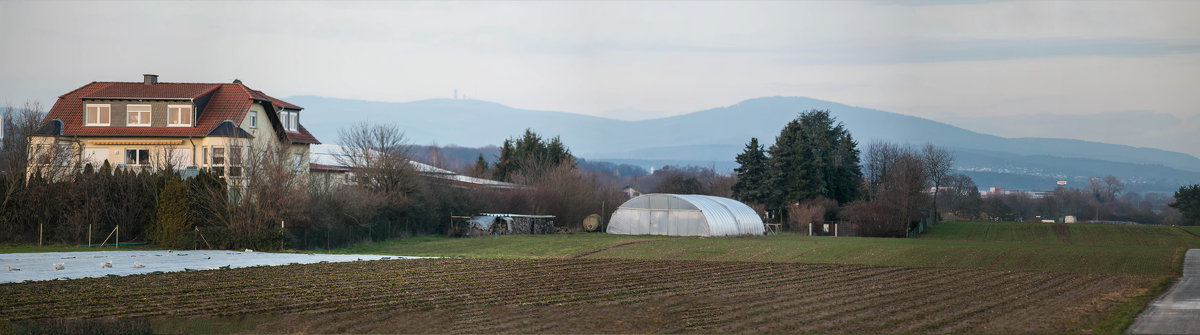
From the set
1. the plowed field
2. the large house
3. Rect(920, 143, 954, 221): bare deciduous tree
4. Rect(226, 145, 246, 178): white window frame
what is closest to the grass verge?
the plowed field

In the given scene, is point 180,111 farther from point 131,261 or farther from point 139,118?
point 131,261

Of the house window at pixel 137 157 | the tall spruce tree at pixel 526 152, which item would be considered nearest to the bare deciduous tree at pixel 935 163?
the tall spruce tree at pixel 526 152

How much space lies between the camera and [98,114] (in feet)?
164

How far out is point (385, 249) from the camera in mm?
44344

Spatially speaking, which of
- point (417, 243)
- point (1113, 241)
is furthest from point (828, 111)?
point (417, 243)

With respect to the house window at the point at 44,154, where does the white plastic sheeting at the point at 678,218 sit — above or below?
below

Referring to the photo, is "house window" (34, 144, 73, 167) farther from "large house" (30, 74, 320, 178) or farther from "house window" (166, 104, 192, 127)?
"house window" (166, 104, 192, 127)

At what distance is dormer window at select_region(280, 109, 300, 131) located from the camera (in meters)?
55.1

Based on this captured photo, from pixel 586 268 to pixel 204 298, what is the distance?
13.7 m

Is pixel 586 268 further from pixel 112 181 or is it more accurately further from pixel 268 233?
pixel 112 181

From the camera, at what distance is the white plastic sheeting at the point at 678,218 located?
5684 centimetres

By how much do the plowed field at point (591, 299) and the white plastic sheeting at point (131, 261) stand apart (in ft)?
7.08

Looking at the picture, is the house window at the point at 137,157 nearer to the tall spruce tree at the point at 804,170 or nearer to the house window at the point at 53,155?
the house window at the point at 53,155

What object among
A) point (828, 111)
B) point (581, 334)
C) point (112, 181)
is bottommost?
point (581, 334)
